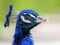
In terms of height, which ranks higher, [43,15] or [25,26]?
[43,15]

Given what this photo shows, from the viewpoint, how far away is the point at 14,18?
1.10 m

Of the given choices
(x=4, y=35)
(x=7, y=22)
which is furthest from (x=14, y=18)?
(x=4, y=35)

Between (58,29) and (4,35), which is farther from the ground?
(58,29)

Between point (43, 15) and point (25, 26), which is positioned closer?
point (25, 26)

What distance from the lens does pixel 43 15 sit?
3.35 meters

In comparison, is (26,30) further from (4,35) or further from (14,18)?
(4,35)

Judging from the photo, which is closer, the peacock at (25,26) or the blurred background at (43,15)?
the peacock at (25,26)

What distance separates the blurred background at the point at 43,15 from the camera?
2.69 metres

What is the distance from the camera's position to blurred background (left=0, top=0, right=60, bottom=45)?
2693 mm

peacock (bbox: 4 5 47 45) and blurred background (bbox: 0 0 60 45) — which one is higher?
blurred background (bbox: 0 0 60 45)

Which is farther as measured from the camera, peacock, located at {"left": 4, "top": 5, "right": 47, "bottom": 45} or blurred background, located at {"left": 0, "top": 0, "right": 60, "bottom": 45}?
blurred background, located at {"left": 0, "top": 0, "right": 60, "bottom": 45}

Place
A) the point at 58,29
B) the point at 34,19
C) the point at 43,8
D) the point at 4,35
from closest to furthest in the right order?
the point at 34,19 → the point at 4,35 → the point at 58,29 → the point at 43,8

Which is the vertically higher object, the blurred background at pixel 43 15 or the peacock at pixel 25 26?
the blurred background at pixel 43 15

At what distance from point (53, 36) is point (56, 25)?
1.78ft
